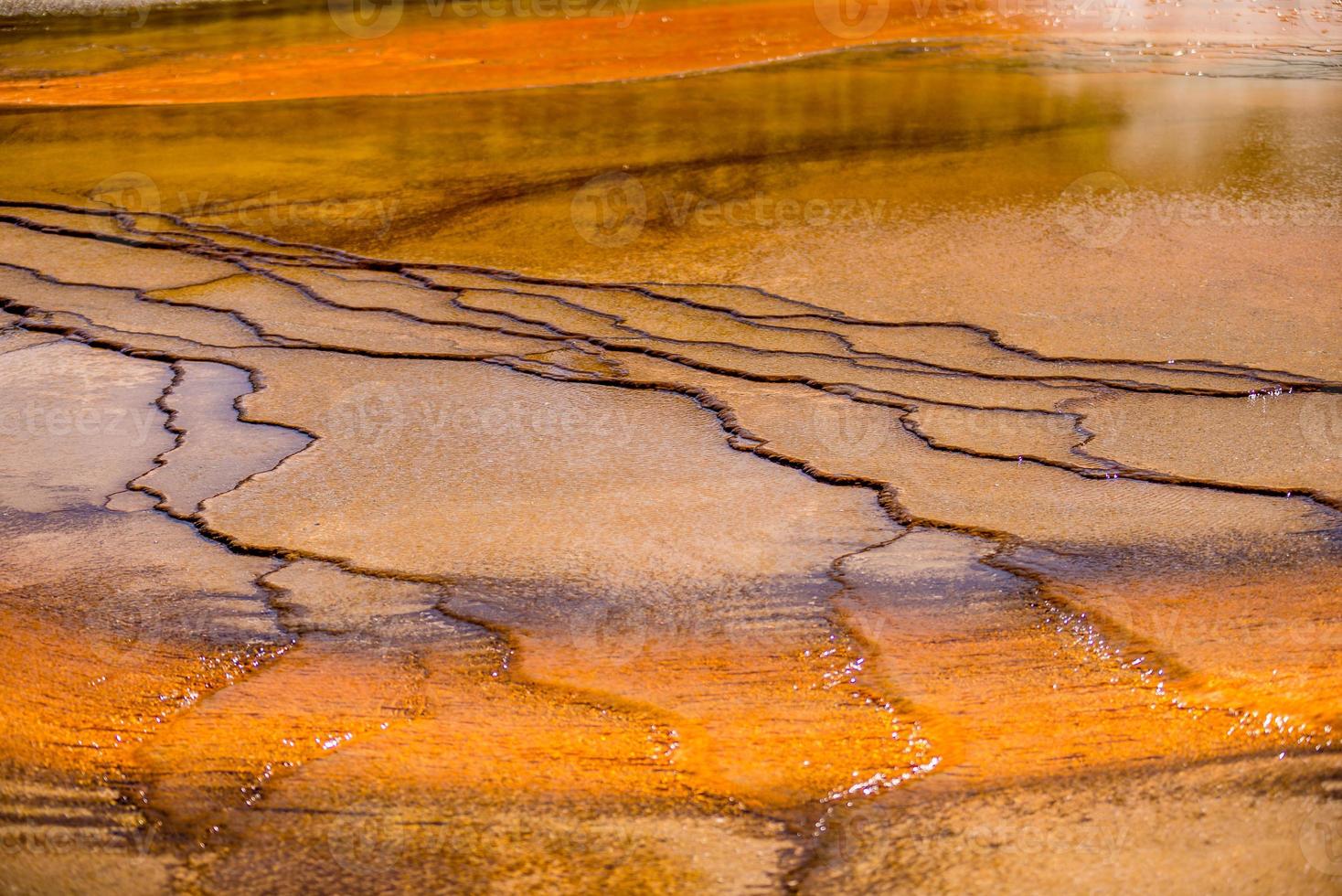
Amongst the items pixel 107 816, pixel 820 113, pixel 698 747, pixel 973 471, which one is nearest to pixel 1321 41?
pixel 820 113

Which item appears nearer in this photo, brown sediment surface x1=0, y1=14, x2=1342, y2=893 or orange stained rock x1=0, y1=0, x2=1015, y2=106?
brown sediment surface x1=0, y1=14, x2=1342, y2=893

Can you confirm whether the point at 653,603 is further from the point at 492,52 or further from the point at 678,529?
the point at 492,52

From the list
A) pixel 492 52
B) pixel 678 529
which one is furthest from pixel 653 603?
pixel 492 52

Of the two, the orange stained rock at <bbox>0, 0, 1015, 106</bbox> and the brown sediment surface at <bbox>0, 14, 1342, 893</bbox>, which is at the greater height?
the orange stained rock at <bbox>0, 0, 1015, 106</bbox>

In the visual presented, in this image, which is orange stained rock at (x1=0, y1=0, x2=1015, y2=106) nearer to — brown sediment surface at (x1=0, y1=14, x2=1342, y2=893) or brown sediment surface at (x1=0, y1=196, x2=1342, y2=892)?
brown sediment surface at (x1=0, y1=14, x2=1342, y2=893)

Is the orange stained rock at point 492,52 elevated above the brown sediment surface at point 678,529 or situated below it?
above

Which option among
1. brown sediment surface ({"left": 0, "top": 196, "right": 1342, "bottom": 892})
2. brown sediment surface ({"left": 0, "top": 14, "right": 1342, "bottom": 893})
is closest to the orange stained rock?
brown sediment surface ({"left": 0, "top": 14, "right": 1342, "bottom": 893})

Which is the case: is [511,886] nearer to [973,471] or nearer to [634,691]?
[634,691]

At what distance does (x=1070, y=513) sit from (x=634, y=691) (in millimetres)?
912

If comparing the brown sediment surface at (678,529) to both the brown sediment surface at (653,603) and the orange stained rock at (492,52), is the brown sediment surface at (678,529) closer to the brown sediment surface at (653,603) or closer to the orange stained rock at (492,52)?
the brown sediment surface at (653,603)

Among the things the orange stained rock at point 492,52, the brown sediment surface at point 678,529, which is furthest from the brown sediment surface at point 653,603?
the orange stained rock at point 492,52

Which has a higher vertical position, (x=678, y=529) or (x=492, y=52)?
(x=492, y=52)

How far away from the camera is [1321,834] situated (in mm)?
1423

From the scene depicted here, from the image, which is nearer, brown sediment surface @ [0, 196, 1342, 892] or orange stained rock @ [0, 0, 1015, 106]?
brown sediment surface @ [0, 196, 1342, 892]
